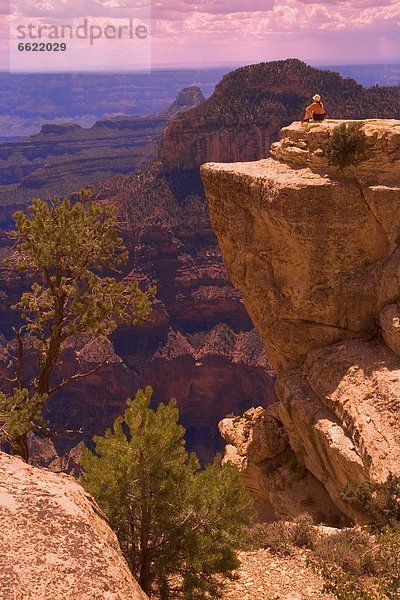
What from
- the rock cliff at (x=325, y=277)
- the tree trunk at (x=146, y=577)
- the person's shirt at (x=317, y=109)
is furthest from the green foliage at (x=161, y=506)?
the person's shirt at (x=317, y=109)

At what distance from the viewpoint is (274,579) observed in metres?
13.4

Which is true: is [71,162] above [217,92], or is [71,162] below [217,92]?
below

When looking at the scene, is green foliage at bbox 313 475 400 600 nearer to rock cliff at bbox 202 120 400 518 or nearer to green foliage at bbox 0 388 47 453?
rock cliff at bbox 202 120 400 518

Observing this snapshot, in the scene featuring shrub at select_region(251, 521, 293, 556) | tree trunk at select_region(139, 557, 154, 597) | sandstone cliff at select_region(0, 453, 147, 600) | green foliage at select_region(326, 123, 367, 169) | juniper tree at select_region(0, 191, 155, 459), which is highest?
green foliage at select_region(326, 123, 367, 169)

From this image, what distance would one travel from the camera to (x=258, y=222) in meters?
22.3

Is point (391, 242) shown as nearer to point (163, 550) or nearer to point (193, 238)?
point (163, 550)

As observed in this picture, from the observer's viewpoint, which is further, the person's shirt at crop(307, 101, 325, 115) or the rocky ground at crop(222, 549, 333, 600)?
the person's shirt at crop(307, 101, 325, 115)

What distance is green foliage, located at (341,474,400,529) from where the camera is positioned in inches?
594

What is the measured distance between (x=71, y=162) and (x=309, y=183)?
173467 mm

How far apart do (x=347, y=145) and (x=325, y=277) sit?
14.4 ft

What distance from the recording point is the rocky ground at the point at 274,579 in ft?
41.4

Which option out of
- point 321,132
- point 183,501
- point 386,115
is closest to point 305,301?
point 321,132

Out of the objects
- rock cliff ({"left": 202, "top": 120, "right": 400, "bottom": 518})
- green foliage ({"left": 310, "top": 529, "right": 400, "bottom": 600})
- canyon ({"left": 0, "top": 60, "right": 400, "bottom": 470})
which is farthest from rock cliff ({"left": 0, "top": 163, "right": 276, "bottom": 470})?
green foliage ({"left": 310, "top": 529, "right": 400, "bottom": 600})

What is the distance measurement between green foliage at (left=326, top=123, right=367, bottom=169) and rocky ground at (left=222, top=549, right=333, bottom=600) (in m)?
12.1
